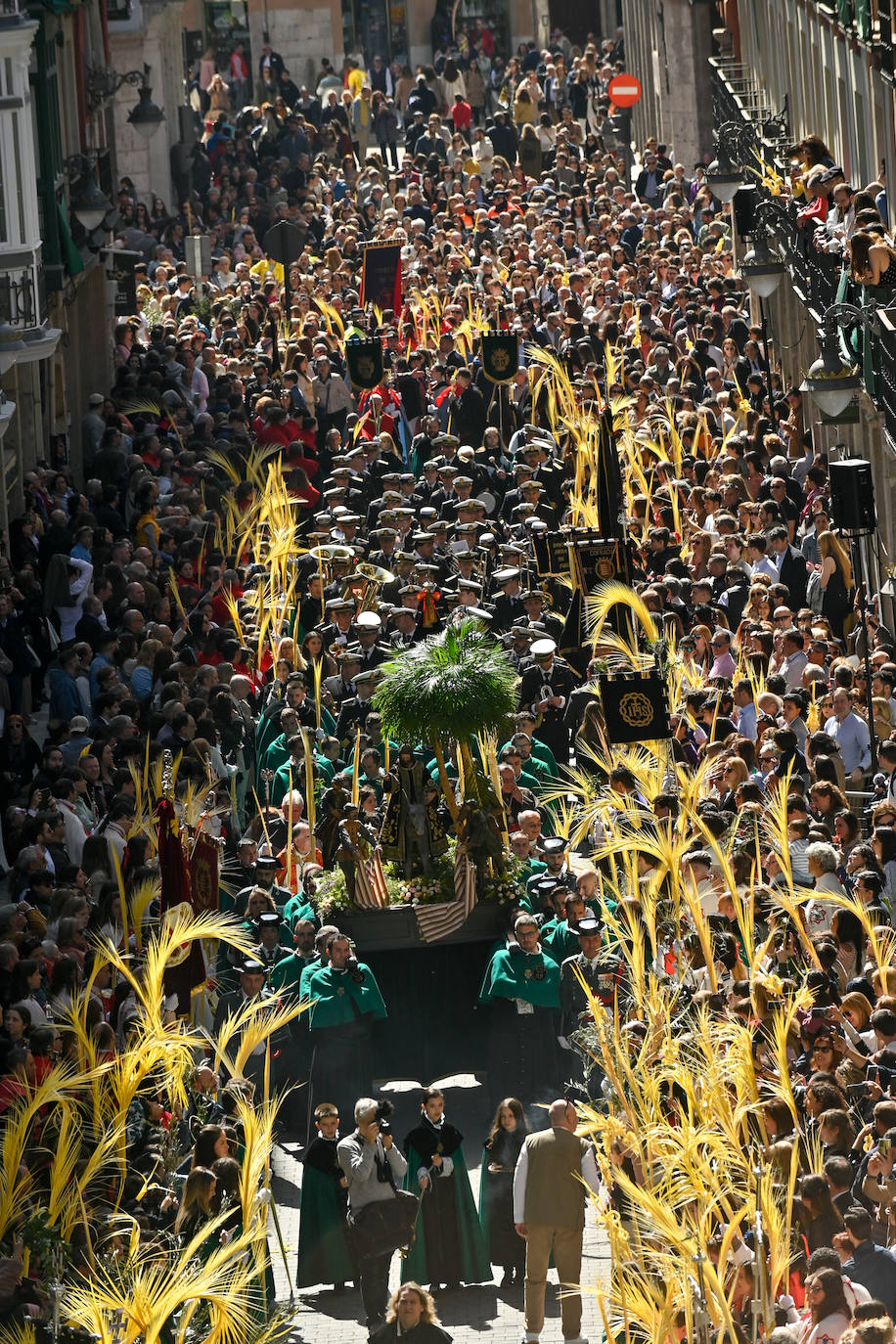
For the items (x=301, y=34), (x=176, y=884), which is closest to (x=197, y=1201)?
(x=176, y=884)

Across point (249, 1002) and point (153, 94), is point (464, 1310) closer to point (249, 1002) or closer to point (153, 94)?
point (249, 1002)

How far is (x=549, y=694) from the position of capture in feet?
66.8

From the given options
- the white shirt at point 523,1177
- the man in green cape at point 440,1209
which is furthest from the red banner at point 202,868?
the white shirt at point 523,1177

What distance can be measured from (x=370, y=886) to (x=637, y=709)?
1.95 m

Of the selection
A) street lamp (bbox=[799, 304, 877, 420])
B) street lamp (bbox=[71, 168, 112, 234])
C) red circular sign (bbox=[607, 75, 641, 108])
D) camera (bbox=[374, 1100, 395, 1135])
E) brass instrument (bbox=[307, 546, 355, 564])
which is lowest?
camera (bbox=[374, 1100, 395, 1135])

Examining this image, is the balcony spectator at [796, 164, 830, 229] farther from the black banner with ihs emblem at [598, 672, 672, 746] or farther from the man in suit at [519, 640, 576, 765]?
the black banner with ihs emblem at [598, 672, 672, 746]

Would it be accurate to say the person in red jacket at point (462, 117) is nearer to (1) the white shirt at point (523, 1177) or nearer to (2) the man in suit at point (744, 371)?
(2) the man in suit at point (744, 371)

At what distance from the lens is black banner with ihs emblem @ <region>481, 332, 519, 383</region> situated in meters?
27.7

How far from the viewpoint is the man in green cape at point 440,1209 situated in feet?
46.8

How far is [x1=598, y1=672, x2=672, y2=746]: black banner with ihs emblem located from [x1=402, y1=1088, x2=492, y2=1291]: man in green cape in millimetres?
3750

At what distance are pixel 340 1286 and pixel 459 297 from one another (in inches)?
754

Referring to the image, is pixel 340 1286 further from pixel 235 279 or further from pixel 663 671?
pixel 235 279

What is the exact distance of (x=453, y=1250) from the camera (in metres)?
14.4

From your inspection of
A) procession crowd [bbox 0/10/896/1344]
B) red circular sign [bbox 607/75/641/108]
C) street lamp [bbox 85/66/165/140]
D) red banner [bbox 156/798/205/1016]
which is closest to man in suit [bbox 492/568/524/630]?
procession crowd [bbox 0/10/896/1344]
